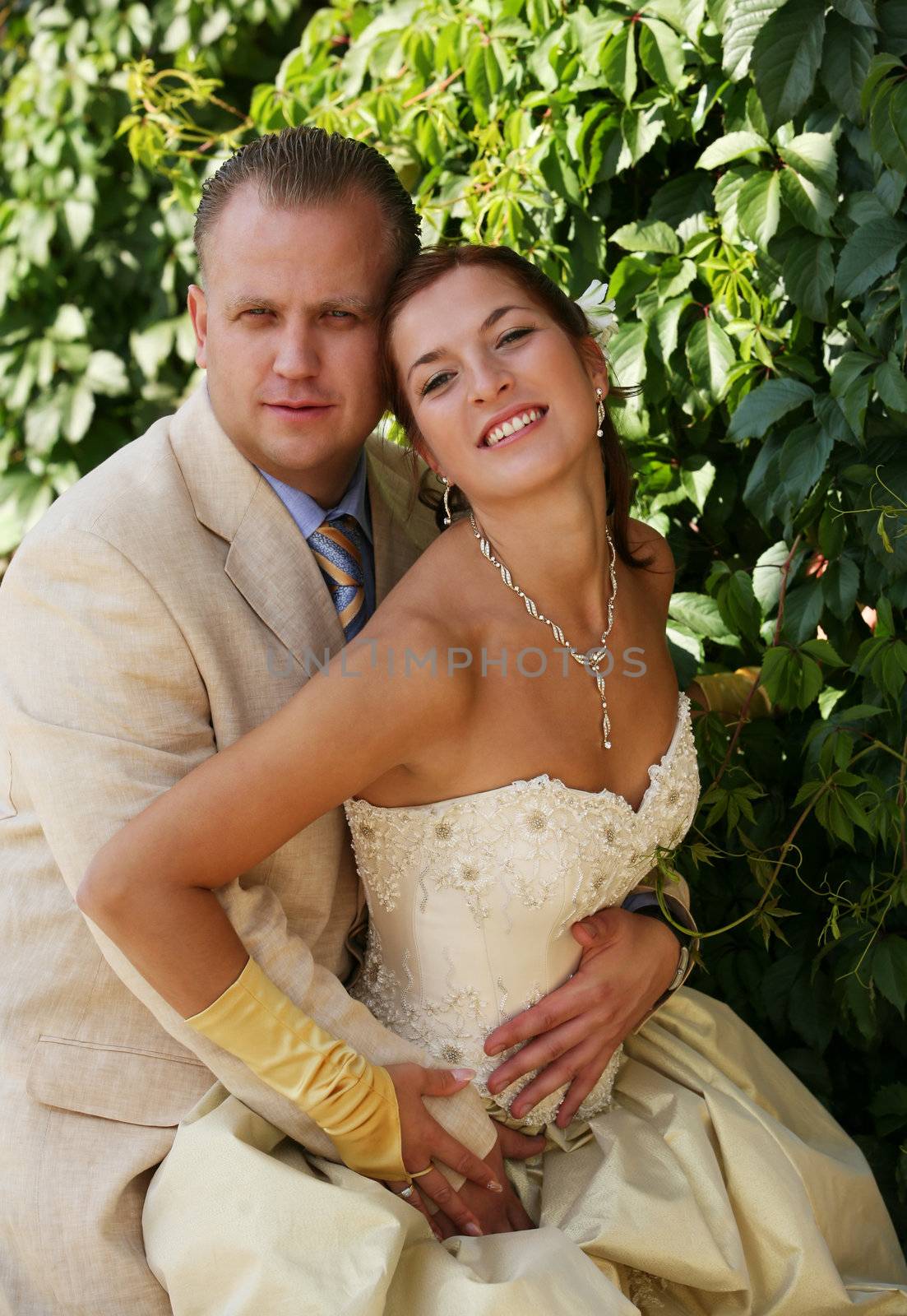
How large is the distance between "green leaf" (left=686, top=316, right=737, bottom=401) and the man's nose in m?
0.77

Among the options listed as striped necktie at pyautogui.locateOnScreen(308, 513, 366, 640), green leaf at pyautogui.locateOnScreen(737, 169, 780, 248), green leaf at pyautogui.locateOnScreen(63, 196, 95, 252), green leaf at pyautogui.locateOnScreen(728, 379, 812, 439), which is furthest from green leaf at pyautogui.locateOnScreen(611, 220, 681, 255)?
green leaf at pyautogui.locateOnScreen(63, 196, 95, 252)

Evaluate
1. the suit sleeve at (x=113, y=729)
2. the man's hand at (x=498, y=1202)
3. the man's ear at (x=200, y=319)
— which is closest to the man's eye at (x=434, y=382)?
the man's ear at (x=200, y=319)

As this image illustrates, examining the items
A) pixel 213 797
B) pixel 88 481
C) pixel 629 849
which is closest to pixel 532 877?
pixel 629 849

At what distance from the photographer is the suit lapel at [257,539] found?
72.4 inches

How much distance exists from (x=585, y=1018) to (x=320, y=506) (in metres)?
0.88

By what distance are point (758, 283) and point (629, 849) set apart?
1.05m

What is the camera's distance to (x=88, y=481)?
6.03 feet

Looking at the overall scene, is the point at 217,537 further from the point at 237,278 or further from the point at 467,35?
the point at 467,35

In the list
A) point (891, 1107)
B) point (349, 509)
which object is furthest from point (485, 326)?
point (891, 1107)

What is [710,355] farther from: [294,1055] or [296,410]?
[294,1055]

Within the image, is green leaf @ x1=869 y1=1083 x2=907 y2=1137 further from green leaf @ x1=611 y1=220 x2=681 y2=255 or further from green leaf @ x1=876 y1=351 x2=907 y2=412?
green leaf @ x1=611 y1=220 x2=681 y2=255

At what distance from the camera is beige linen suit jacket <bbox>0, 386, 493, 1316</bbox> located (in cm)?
167

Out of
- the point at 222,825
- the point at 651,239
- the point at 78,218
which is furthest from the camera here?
the point at 78,218

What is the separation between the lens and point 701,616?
97.6 inches
